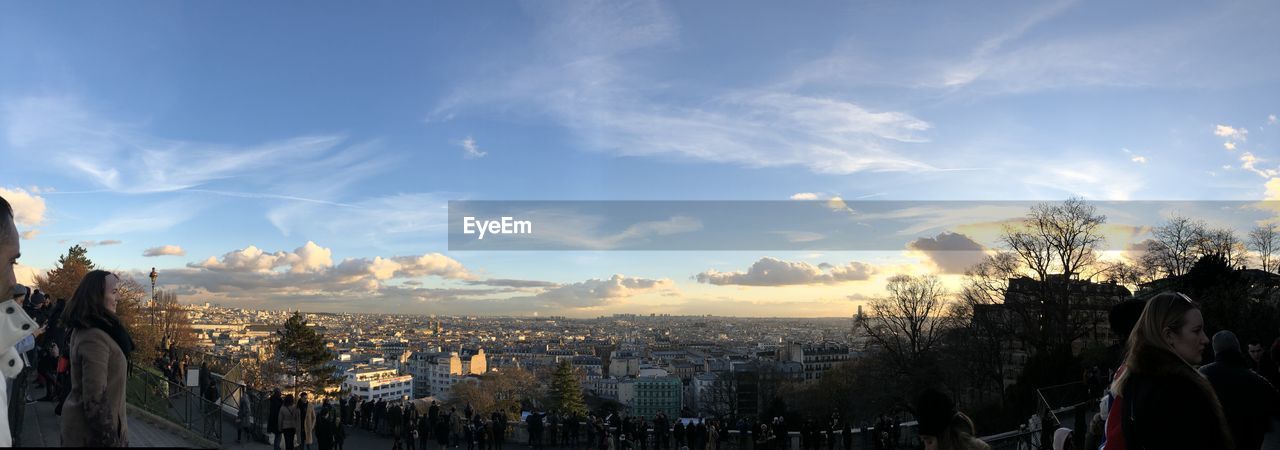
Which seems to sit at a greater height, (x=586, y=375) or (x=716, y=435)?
(x=716, y=435)

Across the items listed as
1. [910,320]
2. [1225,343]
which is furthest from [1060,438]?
[910,320]

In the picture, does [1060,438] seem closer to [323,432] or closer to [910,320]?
[323,432]

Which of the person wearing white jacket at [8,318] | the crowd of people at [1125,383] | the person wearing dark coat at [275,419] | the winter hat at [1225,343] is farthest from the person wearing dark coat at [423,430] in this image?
the winter hat at [1225,343]

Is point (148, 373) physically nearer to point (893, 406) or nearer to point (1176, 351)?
point (1176, 351)

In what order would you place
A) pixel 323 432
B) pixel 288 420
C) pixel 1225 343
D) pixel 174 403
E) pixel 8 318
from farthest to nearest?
pixel 323 432 → pixel 174 403 → pixel 288 420 → pixel 1225 343 → pixel 8 318

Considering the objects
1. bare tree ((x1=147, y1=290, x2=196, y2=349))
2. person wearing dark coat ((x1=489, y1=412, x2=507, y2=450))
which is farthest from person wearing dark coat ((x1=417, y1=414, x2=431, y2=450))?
bare tree ((x1=147, y1=290, x2=196, y2=349))

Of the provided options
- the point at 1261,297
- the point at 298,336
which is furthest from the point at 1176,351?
the point at 298,336

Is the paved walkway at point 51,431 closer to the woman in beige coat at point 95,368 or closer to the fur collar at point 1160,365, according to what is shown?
the woman in beige coat at point 95,368
